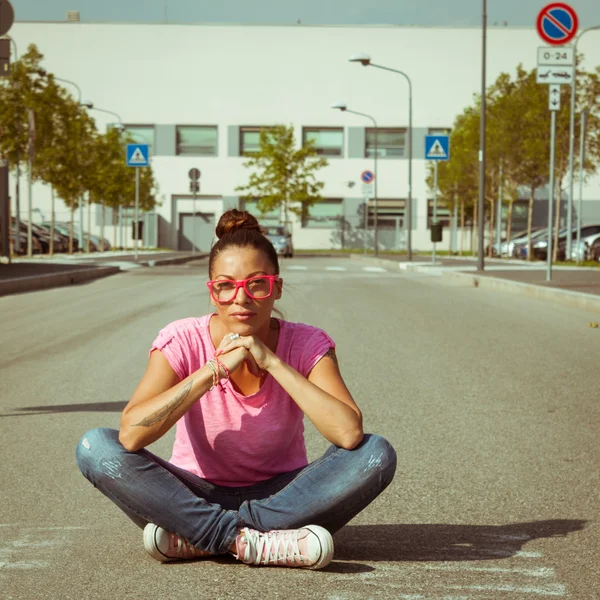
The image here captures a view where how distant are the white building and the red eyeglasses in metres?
72.8

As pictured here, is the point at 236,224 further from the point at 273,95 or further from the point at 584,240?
the point at 273,95

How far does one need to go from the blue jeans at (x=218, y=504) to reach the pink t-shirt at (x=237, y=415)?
139 mm

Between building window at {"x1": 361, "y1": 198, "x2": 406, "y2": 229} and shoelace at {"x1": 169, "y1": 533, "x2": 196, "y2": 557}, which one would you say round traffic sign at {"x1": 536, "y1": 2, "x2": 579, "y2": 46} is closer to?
shoelace at {"x1": 169, "y1": 533, "x2": 196, "y2": 557}

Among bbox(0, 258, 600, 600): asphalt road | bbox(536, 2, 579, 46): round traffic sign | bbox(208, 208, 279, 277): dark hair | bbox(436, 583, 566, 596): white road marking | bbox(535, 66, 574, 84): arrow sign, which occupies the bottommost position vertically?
bbox(0, 258, 600, 600): asphalt road

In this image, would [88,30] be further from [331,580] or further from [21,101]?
[331,580]

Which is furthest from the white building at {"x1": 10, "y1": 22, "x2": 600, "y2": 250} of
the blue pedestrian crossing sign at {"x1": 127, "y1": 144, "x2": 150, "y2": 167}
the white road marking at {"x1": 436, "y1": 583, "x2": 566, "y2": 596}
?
the white road marking at {"x1": 436, "y1": 583, "x2": 566, "y2": 596}

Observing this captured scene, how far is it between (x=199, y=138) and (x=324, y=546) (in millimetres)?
74713

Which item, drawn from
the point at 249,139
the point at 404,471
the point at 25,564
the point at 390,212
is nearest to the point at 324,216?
the point at 390,212

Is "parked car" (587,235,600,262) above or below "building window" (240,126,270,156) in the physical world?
below

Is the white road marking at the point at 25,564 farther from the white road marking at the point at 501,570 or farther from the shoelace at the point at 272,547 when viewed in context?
the white road marking at the point at 501,570

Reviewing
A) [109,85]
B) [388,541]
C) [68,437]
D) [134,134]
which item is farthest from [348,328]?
[109,85]

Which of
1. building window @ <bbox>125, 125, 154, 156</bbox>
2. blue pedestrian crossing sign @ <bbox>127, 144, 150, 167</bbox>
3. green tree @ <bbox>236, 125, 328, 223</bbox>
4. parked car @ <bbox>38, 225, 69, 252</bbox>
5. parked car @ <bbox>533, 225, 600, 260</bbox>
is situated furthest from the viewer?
building window @ <bbox>125, 125, 154, 156</bbox>

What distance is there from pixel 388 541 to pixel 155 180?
7355 centimetres

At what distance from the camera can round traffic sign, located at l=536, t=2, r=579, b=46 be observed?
68.2 ft
